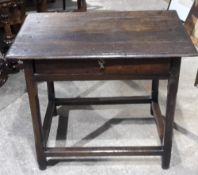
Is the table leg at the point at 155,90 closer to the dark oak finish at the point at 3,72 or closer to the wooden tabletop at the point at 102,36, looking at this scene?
the wooden tabletop at the point at 102,36

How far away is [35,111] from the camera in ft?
4.81

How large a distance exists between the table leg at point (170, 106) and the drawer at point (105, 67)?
3 centimetres

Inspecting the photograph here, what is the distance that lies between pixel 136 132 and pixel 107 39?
672mm

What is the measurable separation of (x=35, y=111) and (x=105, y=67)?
1.24 ft

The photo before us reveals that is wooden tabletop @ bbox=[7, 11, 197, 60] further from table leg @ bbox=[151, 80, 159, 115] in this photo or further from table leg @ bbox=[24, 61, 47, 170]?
table leg @ bbox=[151, 80, 159, 115]

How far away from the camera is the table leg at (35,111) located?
1352mm

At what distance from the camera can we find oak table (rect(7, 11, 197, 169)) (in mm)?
1309

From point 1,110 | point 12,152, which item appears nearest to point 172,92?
point 12,152

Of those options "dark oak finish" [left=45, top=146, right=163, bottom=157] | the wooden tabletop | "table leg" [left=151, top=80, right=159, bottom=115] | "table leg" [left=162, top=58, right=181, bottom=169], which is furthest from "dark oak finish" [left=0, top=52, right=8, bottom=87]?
"table leg" [left=162, top=58, right=181, bottom=169]

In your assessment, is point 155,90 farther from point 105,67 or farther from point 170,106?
point 105,67

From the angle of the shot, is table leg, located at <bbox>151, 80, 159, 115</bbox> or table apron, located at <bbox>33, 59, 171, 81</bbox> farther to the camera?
table leg, located at <bbox>151, 80, 159, 115</bbox>

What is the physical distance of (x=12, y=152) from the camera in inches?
69.1

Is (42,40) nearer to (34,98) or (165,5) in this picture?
(34,98)

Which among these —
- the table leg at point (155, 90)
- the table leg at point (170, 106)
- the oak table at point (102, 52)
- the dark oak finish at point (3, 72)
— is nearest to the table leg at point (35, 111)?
the oak table at point (102, 52)
